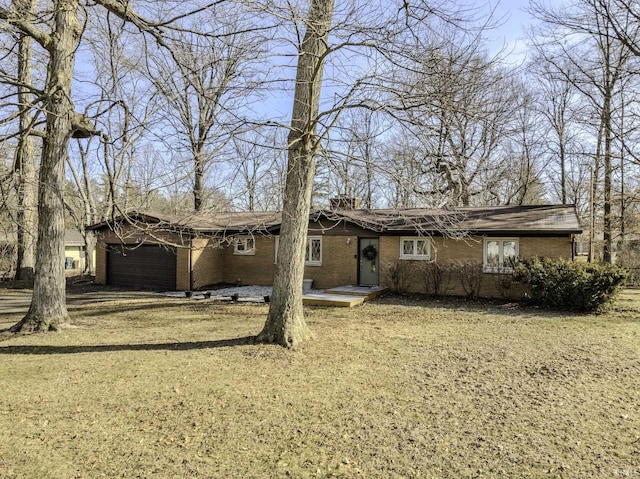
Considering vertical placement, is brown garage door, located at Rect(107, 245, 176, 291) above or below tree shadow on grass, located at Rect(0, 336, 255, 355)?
above

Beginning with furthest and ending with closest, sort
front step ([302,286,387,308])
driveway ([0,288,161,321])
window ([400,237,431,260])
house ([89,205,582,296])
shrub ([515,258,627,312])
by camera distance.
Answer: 1. window ([400,237,431,260])
2. house ([89,205,582,296])
3. front step ([302,286,387,308])
4. driveway ([0,288,161,321])
5. shrub ([515,258,627,312])

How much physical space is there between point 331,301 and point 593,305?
24.1 ft

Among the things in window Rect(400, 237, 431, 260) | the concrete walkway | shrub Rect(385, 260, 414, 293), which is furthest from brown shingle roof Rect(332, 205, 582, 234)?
the concrete walkway

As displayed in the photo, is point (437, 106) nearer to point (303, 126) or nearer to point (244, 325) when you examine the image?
point (303, 126)

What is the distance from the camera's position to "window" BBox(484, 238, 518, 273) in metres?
14.4

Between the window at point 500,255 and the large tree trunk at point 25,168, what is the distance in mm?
13211

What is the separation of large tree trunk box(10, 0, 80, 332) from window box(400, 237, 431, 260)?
1102cm

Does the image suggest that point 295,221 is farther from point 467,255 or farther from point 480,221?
point 480,221

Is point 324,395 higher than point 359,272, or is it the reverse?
point 359,272

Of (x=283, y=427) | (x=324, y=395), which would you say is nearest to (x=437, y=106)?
(x=324, y=395)

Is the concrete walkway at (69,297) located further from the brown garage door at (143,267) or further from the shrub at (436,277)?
the shrub at (436,277)

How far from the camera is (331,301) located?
1314cm

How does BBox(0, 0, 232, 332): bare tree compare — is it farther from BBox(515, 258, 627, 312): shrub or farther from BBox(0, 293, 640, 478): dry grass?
BBox(515, 258, 627, 312): shrub

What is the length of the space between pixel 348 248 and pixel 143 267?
8764 millimetres
